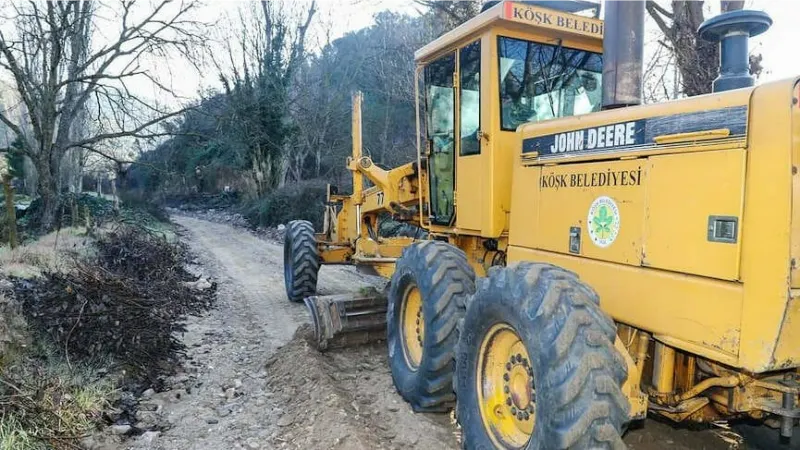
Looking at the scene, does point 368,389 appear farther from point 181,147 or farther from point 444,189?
point 181,147

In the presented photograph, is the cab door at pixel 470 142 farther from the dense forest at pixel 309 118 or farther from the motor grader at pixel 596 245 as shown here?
the dense forest at pixel 309 118

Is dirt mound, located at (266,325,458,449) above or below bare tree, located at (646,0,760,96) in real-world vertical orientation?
below

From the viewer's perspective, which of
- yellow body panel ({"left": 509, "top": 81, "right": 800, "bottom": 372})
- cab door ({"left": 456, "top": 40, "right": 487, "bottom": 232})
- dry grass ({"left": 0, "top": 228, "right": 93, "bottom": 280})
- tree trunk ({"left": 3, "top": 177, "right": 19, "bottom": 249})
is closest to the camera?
yellow body panel ({"left": 509, "top": 81, "right": 800, "bottom": 372})

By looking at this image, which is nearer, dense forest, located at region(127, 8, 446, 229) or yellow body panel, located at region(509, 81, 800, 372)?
yellow body panel, located at region(509, 81, 800, 372)

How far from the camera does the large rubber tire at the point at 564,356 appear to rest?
2.66 meters

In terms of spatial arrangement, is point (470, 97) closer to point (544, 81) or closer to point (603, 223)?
point (544, 81)

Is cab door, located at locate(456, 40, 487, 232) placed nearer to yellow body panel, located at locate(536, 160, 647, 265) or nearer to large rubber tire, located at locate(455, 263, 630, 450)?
yellow body panel, located at locate(536, 160, 647, 265)

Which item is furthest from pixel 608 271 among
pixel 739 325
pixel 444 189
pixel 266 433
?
pixel 266 433

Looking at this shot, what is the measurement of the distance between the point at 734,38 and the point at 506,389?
2.50m

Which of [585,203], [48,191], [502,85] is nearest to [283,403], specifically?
[585,203]

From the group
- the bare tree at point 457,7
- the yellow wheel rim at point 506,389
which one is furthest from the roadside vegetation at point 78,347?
the bare tree at point 457,7

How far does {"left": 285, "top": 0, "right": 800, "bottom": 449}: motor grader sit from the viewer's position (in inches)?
101

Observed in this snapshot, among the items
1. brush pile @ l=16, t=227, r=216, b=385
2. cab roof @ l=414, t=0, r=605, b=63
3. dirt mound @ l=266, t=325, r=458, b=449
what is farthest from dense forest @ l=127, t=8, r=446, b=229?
cab roof @ l=414, t=0, r=605, b=63

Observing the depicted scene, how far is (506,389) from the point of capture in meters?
3.42
